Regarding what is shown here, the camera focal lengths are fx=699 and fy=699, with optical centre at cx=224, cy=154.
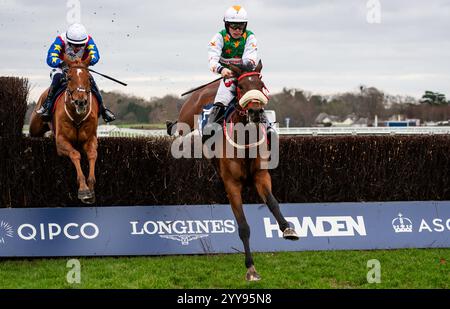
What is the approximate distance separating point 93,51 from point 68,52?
0.34 m

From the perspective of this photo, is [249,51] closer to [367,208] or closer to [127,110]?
[367,208]

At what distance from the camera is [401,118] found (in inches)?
2176

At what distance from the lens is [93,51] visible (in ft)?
30.5

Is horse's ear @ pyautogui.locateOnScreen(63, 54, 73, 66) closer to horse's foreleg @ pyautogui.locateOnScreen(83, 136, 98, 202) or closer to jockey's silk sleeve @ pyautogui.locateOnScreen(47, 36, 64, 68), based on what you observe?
jockey's silk sleeve @ pyautogui.locateOnScreen(47, 36, 64, 68)

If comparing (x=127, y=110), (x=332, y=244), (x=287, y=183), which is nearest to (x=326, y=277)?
(x=332, y=244)

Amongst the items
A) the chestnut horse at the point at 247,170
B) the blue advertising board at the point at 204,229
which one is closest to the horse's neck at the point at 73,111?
the blue advertising board at the point at 204,229

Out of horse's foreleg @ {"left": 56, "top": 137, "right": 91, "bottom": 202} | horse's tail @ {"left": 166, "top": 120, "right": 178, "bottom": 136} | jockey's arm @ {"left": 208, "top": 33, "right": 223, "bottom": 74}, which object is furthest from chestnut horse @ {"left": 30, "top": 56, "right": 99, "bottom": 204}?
horse's tail @ {"left": 166, "top": 120, "right": 178, "bottom": 136}

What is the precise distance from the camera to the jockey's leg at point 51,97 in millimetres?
9641

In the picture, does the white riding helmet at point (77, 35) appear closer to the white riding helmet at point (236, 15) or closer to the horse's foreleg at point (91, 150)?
the horse's foreleg at point (91, 150)

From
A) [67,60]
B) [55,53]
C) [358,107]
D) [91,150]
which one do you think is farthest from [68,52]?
[358,107]

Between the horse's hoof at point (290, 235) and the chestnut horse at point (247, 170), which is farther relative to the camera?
the chestnut horse at point (247, 170)

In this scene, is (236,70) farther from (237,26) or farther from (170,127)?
(170,127)

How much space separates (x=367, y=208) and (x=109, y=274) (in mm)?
3747

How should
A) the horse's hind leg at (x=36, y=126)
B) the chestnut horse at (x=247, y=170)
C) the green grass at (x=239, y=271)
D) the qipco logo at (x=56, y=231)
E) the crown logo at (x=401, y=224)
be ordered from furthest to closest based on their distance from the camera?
the horse's hind leg at (x=36, y=126) → the crown logo at (x=401, y=224) → the qipco logo at (x=56, y=231) → the green grass at (x=239, y=271) → the chestnut horse at (x=247, y=170)
